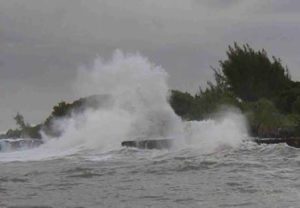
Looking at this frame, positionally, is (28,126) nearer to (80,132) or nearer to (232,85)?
(232,85)

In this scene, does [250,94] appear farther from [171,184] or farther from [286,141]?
[171,184]

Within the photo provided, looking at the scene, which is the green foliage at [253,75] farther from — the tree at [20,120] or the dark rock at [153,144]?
the tree at [20,120]

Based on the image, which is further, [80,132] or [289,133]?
[80,132]

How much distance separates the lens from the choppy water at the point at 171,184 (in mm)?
13688

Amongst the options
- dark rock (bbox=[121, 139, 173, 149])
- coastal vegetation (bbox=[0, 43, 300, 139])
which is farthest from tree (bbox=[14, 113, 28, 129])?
dark rock (bbox=[121, 139, 173, 149])

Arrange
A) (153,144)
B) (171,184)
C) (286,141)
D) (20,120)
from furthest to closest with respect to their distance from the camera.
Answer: (20,120) < (153,144) < (286,141) < (171,184)

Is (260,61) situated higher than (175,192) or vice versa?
(260,61)

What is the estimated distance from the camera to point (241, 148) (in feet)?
97.7

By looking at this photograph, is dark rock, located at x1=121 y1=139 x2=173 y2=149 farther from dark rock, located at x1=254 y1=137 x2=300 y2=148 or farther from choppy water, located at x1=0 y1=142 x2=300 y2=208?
choppy water, located at x1=0 y1=142 x2=300 y2=208

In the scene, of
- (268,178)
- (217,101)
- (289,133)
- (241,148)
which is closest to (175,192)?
(268,178)

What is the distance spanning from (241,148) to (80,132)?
25635mm

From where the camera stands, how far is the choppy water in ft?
44.9

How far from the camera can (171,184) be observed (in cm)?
1694

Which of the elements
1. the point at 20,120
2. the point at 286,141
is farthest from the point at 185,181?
the point at 20,120
